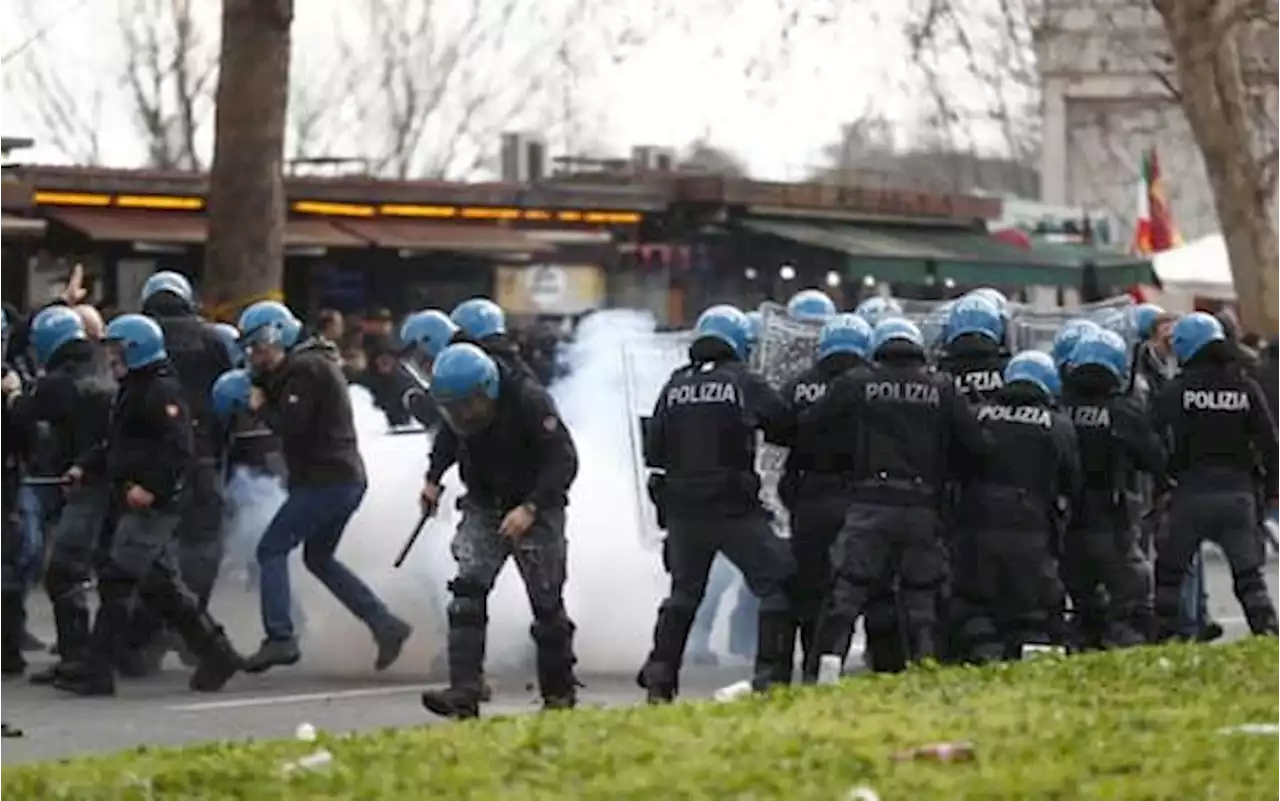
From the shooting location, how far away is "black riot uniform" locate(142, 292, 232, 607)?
17.3 metres

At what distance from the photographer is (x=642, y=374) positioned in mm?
18484

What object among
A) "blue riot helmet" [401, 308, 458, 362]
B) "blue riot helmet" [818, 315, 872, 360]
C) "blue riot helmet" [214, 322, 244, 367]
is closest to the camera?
"blue riot helmet" [818, 315, 872, 360]

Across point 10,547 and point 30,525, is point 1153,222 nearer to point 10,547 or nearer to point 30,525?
point 30,525

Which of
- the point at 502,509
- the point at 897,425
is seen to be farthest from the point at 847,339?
the point at 502,509

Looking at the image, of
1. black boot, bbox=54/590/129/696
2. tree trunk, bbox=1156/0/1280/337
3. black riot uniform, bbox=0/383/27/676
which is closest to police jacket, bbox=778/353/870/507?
black boot, bbox=54/590/129/696

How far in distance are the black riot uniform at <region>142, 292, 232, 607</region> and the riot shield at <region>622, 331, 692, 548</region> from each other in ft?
7.14

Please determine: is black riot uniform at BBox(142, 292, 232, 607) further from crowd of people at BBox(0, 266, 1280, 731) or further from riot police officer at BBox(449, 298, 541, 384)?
riot police officer at BBox(449, 298, 541, 384)

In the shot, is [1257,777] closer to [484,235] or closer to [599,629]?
[599,629]

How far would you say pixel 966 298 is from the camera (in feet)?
54.6

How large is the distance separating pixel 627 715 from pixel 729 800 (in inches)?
90.8

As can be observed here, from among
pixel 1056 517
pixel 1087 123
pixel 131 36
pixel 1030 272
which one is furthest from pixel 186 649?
pixel 1087 123

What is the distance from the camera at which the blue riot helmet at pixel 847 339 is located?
15.2m

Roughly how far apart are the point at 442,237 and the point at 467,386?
1720 cm

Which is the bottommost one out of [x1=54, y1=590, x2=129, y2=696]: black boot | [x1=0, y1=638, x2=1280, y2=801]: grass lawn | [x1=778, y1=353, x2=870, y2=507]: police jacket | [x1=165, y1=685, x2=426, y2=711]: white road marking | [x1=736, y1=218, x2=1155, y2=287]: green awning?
[x1=165, y1=685, x2=426, y2=711]: white road marking
